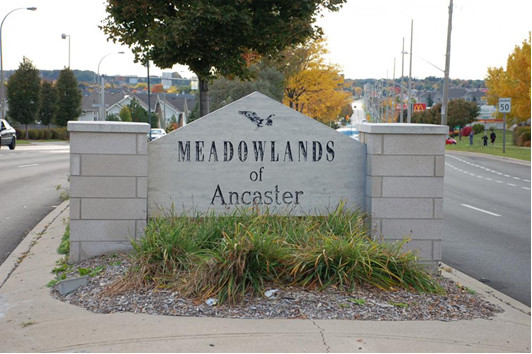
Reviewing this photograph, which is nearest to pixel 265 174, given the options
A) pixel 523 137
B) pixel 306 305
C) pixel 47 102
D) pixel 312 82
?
pixel 306 305

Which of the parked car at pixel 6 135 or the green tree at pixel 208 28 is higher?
the green tree at pixel 208 28

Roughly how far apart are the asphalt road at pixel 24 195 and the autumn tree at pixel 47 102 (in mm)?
40673

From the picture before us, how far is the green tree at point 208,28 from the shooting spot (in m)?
13.1

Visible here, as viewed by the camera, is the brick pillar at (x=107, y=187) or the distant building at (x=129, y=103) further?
the distant building at (x=129, y=103)

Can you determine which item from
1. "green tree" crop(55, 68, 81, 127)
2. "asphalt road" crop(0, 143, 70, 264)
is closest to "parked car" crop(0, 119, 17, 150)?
"asphalt road" crop(0, 143, 70, 264)

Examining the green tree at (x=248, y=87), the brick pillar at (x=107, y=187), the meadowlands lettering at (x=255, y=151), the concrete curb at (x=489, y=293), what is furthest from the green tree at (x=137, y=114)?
the concrete curb at (x=489, y=293)

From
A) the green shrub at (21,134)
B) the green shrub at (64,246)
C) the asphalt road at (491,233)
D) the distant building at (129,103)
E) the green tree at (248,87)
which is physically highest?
the distant building at (129,103)

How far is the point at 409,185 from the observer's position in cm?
788

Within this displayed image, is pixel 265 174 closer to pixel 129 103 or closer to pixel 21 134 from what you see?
pixel 21 134

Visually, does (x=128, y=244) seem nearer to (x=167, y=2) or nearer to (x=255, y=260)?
(x=255, y=260)

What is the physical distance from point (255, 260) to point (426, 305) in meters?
1.48

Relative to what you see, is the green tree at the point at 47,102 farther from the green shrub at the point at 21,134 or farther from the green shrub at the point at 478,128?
the green shrub at the point at 478,128

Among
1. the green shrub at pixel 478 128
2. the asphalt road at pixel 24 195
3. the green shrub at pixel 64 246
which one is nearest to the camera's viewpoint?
the green shrub at pixel 64 246

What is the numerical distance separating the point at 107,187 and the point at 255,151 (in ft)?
5.37
